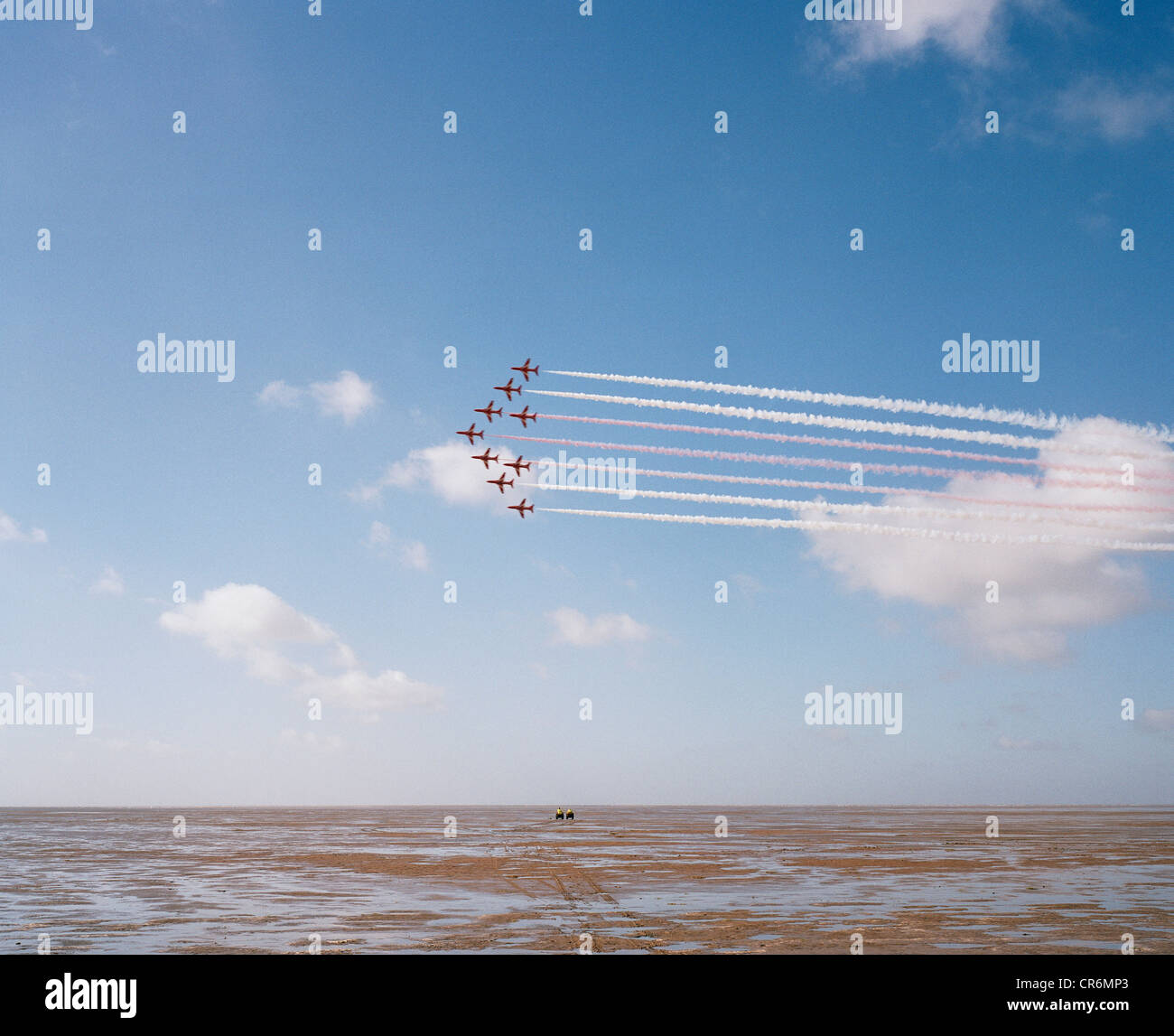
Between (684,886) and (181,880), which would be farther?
(181,880)

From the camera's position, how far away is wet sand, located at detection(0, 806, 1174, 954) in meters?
28.4

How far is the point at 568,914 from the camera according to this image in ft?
111

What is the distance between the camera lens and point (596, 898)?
126 feet

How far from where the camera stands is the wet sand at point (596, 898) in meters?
28.4

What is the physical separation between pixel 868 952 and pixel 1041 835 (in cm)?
6882
